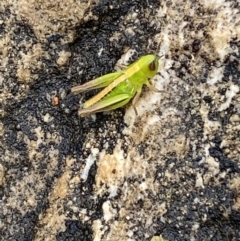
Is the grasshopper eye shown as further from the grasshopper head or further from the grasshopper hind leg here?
the grasshopper hind leg

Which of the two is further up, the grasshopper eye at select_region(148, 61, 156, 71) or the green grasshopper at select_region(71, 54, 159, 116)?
the green grasshopper at select_region(71, 54, 159, 116)

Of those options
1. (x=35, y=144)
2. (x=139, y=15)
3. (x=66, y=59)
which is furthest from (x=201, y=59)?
(x=35, y=144)

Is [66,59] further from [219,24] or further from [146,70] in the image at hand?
[219,24]

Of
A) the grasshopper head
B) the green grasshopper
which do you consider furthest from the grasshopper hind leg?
the grasshopper head

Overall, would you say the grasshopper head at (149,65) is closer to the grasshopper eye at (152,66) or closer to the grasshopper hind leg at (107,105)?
the grasshopper eye at (152,66)

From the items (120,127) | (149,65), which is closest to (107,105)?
(120,127)

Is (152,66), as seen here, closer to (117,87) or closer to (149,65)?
(149,65)

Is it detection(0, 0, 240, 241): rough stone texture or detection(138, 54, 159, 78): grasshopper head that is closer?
detection(0, 0, 240, 241): rough stone texture
